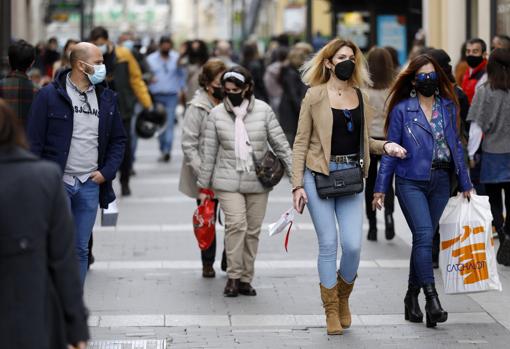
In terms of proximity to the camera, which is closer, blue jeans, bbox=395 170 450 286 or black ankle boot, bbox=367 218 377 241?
blue jeans, bbox=395 170 450 286

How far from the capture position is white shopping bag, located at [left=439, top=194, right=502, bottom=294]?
786 centimetres

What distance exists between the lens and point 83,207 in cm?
777

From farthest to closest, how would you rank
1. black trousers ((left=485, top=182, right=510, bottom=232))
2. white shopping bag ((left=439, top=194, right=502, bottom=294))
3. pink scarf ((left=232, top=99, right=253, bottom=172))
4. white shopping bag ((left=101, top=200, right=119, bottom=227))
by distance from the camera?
black trousers ((left=485, top=182, right=510, bottom=232))
pink scarf ((left=232, top=99, right=253, bottom=172))
white shopping bag ((left=101, top=200, right=119, bottom=227))
white shopping bag ((left=439, top=194, right=502, bottom=294))

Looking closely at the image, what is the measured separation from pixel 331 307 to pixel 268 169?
1630mm

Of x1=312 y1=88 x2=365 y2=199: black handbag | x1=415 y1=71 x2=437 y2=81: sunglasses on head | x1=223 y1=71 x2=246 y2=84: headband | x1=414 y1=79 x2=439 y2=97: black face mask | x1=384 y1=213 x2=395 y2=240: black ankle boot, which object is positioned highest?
x1=415 y1=71 x2=437 y2=81: sunglasses on head

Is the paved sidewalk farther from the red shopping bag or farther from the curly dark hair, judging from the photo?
the curly dark hair

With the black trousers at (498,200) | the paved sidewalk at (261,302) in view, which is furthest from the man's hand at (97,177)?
the black trousers at (498,200)

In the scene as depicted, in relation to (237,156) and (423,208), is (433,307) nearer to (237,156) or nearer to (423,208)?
(423,208)

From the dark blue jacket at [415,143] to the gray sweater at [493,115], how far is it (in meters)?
2.22

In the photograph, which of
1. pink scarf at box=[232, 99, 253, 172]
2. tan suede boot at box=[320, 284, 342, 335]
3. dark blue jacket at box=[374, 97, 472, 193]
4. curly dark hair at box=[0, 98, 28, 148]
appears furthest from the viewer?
pink scarf at box=[232, 99, 253, 172]

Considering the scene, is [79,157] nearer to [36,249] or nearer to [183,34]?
[36,249]

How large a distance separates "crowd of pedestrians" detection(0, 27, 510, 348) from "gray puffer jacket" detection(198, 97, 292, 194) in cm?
1

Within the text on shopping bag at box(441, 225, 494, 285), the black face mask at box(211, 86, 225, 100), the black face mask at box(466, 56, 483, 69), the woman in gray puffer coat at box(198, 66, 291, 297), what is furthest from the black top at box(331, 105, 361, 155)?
the black face mask at box(466, 56, 483, 69)

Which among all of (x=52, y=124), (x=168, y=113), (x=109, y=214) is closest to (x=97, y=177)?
(x=52, y=124)
